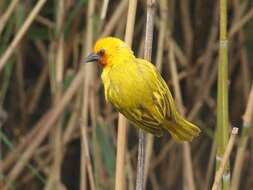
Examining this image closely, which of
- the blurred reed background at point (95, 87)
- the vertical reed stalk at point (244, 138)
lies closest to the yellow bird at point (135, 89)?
the vertical reed stalk at point (244, 138)

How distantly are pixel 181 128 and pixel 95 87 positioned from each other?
66 centimetres

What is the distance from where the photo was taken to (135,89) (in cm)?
144

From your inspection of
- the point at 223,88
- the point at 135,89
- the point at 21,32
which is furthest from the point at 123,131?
the point at 21,32

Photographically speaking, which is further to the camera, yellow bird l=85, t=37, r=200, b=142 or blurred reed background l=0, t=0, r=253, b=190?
blurred reed background l=0, t=0, r=253, b=190

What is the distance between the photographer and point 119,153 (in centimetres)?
153

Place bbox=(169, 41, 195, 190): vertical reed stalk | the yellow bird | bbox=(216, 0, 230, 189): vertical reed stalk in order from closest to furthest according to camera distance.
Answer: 1. bbox=(216, 0, 230, 189): vertical reed stalk
2. the yellow bird
3. bbox=(169, 41, 195, 190): vertical reed stalk

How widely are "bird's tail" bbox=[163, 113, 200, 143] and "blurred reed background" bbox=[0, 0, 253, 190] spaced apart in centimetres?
42

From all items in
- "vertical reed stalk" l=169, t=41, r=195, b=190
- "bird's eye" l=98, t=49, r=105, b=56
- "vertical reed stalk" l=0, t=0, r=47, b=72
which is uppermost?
"vertical reed stalk" l=0, t=0, r=47, b=72

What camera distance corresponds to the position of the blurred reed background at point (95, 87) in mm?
2035

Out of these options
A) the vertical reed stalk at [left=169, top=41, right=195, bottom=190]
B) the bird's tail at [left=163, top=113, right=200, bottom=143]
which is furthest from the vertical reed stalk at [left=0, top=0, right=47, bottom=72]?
the bird's tail at [left=163, top=113, right=200, bottom=143]

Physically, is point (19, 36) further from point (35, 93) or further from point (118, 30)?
point (35, 93)

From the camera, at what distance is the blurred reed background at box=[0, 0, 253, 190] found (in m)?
2.04

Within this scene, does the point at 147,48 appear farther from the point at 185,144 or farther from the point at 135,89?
the point at 185,144

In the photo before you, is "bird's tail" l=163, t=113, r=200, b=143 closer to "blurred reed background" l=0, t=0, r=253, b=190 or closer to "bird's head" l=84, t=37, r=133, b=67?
"bird's head" l=84, t=37, r=133, b=67
